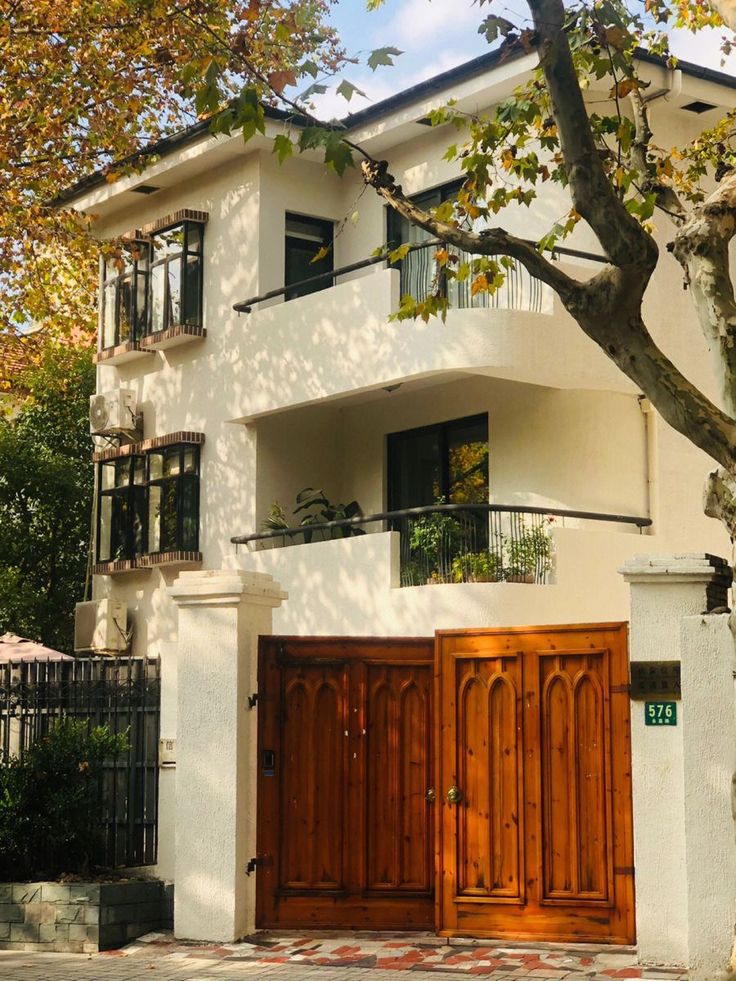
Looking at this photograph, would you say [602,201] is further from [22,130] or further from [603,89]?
[22,130]

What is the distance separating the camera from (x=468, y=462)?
20188 mm

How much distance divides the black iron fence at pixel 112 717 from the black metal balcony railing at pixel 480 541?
5.12 meters

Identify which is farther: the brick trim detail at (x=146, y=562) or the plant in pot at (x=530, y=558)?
the brick trim detail at (x=146, y=562)

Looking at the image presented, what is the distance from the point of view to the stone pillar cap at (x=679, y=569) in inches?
411

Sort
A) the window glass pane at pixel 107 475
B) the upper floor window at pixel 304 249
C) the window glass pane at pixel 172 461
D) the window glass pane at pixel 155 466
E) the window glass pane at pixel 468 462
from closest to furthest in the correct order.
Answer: the window glass pane at pixel 468 462 → the upper floor window at pixel 304 249 → the window glass pane at pixel 172 461 → the window glass pane at pixel 155 466 → the window glass pane at pixel 107 475

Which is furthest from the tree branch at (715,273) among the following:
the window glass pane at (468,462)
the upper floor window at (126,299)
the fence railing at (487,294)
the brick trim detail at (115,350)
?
the upper floor window at (126,299)

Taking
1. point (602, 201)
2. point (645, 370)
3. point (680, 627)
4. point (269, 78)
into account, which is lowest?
point (680, 627)

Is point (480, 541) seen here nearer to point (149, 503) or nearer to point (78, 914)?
point (149, 503)

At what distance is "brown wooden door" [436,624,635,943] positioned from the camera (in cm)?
1084

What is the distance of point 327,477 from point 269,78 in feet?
41.4

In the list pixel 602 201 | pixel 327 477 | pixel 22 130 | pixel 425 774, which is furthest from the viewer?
pixel 327 477

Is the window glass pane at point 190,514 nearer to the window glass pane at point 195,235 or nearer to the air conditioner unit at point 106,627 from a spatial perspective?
the air conditioner unit at point 106,627

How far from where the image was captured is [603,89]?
722 inches

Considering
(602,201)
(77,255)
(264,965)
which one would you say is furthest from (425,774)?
(77,255)
